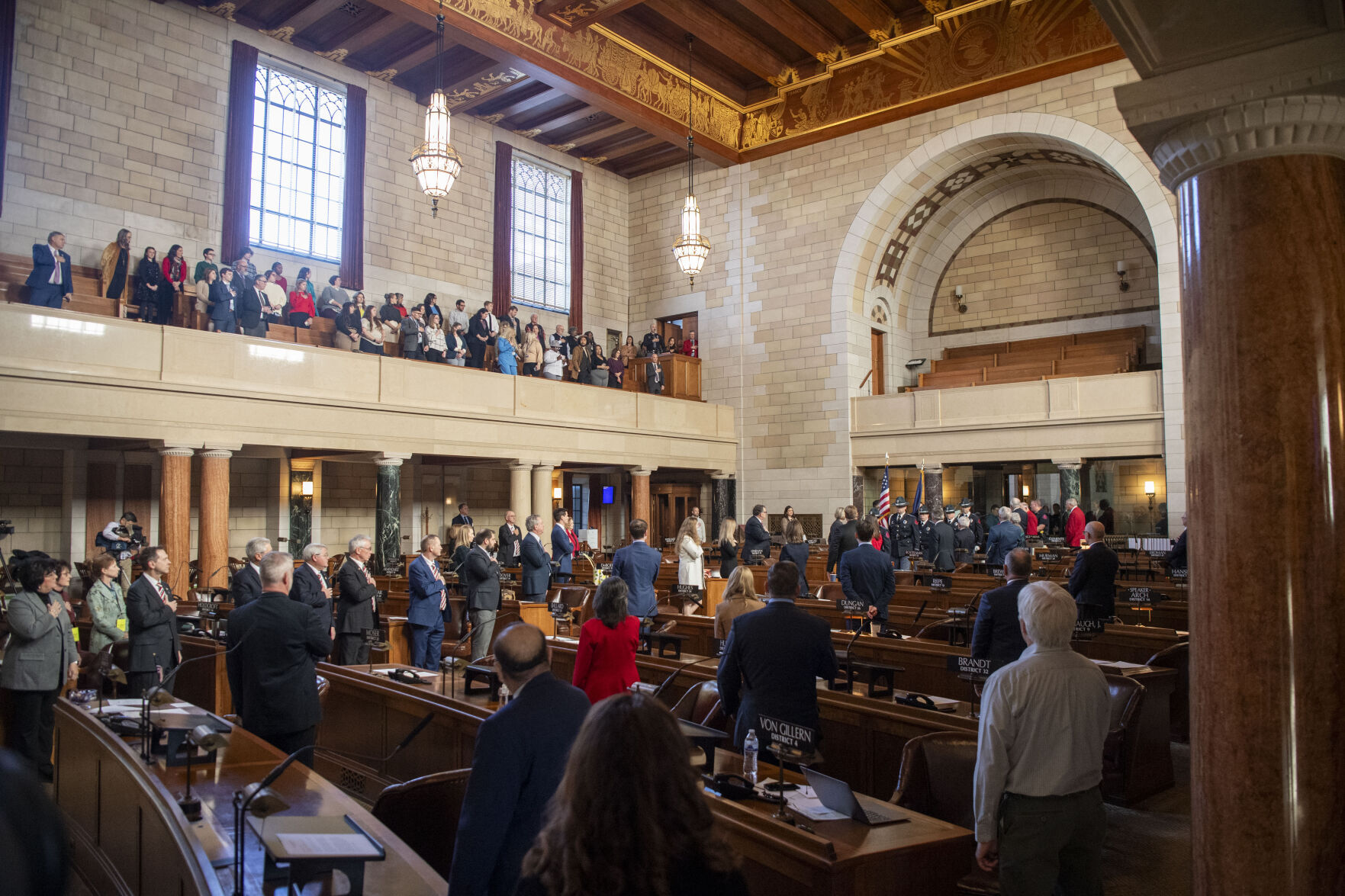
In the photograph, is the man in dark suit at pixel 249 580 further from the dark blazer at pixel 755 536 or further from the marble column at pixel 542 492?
the marble column at pixel 542 492

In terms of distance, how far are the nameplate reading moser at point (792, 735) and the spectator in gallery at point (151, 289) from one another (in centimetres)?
1175

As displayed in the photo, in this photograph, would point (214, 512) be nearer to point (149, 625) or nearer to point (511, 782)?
point (149, 625)

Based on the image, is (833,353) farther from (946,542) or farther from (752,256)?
(946,542)

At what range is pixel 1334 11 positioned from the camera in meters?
2.26

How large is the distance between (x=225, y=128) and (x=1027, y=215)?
1517 centimetres

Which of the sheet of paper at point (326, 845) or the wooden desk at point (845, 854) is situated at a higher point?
the sheet of paper at point (326, 845)

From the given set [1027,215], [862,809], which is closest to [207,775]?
[862,809]

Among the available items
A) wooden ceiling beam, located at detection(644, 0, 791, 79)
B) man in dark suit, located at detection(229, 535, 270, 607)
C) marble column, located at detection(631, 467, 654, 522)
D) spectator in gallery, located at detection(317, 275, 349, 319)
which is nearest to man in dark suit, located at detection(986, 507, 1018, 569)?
marble column, located at detection(631, 467, 654, 522)

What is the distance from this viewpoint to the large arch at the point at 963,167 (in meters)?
14.6

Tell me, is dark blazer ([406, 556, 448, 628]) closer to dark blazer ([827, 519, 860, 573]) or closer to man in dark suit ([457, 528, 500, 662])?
man in dark suit ([457, 528, 500, 662])

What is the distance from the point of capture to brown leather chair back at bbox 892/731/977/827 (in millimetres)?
3479

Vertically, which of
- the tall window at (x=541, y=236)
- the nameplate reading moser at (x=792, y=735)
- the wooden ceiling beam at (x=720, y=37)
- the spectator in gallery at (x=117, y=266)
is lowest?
the nameplate reading moser at (x=792, y=735)

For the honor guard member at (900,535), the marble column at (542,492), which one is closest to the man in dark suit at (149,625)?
the marble column at (542,492)

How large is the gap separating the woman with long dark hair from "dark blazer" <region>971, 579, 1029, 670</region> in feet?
10.7
